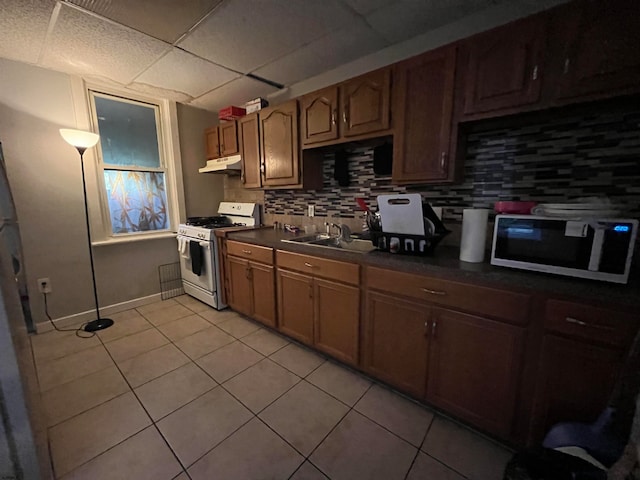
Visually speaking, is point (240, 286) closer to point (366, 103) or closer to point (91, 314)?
point (91, 314)

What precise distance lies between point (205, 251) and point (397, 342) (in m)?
2.13

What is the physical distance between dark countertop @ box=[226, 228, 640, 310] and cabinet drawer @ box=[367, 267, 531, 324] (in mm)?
34

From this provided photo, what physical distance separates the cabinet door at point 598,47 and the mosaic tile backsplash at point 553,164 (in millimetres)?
279

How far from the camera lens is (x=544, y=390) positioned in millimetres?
1144

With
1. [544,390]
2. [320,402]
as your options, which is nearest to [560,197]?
[544,390]

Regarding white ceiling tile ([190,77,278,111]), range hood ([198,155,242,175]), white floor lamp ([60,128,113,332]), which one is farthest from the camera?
range hood ([198,155,242,175])

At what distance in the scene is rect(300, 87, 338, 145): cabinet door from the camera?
2036 mm

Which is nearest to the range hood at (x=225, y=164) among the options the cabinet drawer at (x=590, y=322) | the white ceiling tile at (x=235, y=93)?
the white ceiling tile at (x=235, y=93)

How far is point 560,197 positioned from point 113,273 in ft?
12.8

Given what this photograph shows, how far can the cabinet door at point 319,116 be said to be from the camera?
2.04m

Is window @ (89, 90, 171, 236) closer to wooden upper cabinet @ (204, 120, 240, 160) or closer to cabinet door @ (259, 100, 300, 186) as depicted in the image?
wooden upper cabinet @ (204, 120, 240, 160)

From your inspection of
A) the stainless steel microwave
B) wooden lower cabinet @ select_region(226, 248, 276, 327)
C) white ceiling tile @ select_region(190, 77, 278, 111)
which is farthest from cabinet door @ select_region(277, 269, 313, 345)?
white ceiling tile @ select_region(190, 77, 278, 111)

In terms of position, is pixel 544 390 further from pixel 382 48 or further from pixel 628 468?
pixel 382 48

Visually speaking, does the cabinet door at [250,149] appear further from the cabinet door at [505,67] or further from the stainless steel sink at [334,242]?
the cabinet door at [505,67]
